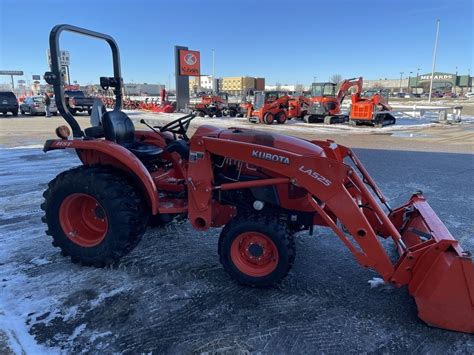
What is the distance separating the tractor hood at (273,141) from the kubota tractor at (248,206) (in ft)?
0.04

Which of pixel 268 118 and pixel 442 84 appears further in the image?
pixel 442 84

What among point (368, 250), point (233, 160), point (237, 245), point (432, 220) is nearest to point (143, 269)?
point (237, 245)

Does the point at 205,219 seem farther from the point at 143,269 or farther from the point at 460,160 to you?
the point at 460,160

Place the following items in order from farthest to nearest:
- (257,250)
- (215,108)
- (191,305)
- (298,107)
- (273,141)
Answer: (215,108), (298,107), (273,141), (257,250), (191,305)

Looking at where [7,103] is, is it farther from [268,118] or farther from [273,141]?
[273,141]

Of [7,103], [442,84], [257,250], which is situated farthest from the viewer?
[442,84]

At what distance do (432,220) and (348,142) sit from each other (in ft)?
29.3

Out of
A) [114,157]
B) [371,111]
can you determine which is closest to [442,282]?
[114,157]

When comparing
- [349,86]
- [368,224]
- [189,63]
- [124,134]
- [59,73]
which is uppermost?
[189,63]

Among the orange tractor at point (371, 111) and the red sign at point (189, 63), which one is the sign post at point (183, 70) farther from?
the orange tractor at point (371, 111)

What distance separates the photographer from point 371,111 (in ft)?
54.4

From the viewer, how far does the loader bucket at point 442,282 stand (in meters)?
2.29

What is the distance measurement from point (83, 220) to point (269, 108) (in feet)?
50.8

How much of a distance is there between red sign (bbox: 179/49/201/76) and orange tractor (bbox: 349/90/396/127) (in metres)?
13.5
